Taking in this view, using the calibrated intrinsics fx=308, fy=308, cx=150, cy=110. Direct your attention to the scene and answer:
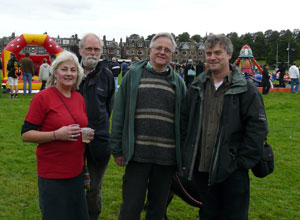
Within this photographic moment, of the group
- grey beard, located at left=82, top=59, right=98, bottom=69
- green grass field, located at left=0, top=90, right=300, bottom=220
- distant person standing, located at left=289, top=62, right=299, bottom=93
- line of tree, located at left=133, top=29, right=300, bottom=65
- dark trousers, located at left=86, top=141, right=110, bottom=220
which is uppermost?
line of tree, located at left=133, top=29, right=300, bottom=65

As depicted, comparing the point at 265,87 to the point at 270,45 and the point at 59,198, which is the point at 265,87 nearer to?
the point at 59,198

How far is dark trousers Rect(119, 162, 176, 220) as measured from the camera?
9.77 feet

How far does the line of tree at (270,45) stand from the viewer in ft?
266

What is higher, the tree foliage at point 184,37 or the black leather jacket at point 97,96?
the tree foliage at point 184,37

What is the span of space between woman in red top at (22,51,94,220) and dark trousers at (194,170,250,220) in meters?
1.19

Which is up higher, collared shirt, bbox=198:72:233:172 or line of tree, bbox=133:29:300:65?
line of tree, bbox=133:29:300:65

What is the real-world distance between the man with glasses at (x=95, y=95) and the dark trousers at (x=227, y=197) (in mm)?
1062

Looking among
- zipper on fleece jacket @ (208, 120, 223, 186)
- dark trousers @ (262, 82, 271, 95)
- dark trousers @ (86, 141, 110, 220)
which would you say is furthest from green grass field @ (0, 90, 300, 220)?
dark trousers @ (262, 82, 271, 95)

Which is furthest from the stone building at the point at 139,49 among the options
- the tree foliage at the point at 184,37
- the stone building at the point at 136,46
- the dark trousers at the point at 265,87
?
the dark trousers at the point at 265,87

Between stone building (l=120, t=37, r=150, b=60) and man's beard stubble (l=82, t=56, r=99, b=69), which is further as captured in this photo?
stone building (l=120, t=37, r=150, b=60)

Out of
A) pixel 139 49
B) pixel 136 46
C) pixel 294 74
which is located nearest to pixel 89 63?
pixel 294 74

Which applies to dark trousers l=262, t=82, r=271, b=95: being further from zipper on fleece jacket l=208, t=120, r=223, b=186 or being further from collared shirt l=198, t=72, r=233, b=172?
zipper on fleece jacket l=208, t=120, r=223, b=186

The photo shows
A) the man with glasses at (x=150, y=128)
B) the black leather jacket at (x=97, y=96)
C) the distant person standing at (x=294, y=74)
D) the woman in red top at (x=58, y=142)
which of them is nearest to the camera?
the woman in red top at (x=58, y=142)

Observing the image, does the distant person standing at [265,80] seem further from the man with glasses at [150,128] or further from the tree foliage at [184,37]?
the tree foliage at [184,37]
